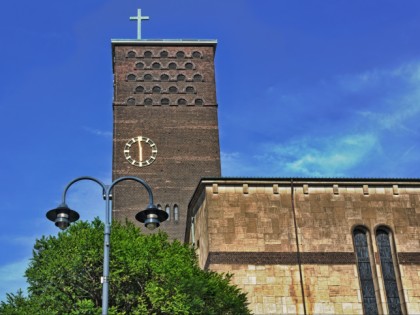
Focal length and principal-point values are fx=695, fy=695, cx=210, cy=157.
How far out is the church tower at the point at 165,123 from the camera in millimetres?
58562

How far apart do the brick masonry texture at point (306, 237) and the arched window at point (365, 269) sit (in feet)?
0.95

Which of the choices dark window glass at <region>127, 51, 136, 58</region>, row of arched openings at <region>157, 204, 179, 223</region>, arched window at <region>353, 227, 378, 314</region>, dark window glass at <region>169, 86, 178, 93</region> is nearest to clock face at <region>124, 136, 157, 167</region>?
row of arched openings at <region>157, 204, 179, 223</region>

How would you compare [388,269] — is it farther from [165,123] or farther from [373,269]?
[165,123]

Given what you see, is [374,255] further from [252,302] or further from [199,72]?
[199,72]

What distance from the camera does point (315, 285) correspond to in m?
32.1

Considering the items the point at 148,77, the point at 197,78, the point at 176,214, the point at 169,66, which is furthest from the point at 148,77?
the point at 176,214

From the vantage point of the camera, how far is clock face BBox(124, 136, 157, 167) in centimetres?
5978

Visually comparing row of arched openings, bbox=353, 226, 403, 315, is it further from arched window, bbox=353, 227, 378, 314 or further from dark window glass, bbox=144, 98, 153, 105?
dark window glass, bbox=144, 98, 153, 105

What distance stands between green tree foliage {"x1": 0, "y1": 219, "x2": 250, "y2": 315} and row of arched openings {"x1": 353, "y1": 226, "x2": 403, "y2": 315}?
6057 mm

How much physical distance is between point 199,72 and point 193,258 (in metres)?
32.7

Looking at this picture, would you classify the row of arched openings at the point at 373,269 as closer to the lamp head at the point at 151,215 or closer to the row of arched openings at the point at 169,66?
the lamp head at the point at 151,215

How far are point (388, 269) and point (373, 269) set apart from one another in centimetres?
76

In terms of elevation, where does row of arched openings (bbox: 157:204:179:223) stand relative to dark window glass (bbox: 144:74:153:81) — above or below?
below

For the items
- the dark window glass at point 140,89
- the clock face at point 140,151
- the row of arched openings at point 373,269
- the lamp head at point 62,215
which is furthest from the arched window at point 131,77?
the lamp head at point 62,215
